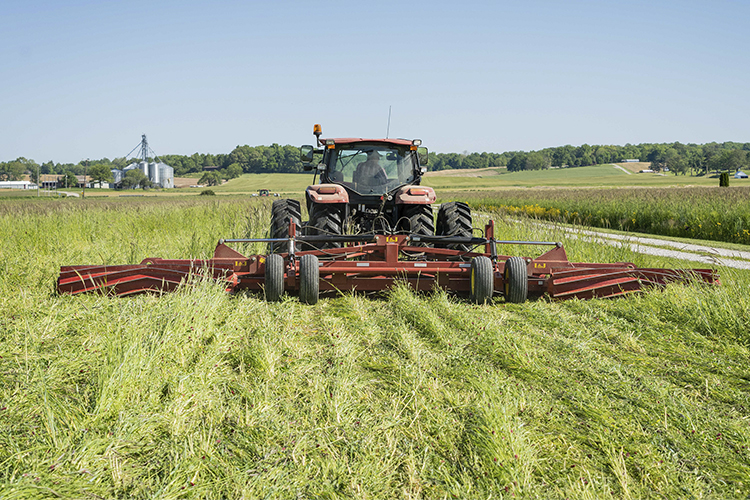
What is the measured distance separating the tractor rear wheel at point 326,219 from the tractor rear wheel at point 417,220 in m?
0.85

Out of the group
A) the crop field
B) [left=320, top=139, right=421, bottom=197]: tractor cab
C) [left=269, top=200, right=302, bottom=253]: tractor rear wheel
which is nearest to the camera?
the crop field

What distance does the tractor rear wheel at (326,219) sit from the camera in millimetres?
6621

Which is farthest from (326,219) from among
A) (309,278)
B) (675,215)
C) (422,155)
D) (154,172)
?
(154,172)

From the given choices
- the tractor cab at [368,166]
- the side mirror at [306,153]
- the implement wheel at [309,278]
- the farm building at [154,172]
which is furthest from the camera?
the farm building at [154,172]

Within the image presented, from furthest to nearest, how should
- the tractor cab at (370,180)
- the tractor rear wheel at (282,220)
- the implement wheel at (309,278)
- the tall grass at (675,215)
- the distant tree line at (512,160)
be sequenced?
the distant tree line at (512,160) → the tall grass at (675,215) → the tractor cab at (370,180) → the tractor rear wheel at (282,220) → the implement wheel at (309,278)

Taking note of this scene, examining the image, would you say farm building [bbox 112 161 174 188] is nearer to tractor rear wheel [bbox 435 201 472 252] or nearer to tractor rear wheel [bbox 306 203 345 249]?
tractor rear wheel [bbox 306 203 345 249]

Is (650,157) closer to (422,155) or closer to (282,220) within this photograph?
(422,155)

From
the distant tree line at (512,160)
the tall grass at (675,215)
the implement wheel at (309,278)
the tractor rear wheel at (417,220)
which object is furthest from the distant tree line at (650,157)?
the implement wheel at (309,278)

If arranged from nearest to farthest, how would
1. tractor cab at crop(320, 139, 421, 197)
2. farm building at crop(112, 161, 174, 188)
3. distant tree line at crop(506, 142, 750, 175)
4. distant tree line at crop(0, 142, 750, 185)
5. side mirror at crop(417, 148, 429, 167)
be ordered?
tractor cab at crop(320, 139, 421, 197), side mirror at crop(417, 148, 429, 167), distant tree line at crop(506, 142, 750, 175), distant tree line at crop(0, 142, 750, 185), farm building at crop(112, 161, 174, 188)

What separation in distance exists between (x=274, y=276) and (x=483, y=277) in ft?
7.11

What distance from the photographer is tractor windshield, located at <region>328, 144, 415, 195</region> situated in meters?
7.38

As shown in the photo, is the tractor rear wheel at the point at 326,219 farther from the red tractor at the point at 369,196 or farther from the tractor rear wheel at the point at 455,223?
the tractor rear wheel at the point at 455,223

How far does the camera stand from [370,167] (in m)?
7.43

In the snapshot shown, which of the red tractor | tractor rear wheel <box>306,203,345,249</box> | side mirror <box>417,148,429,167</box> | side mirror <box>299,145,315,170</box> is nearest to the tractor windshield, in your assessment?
the red tractor
